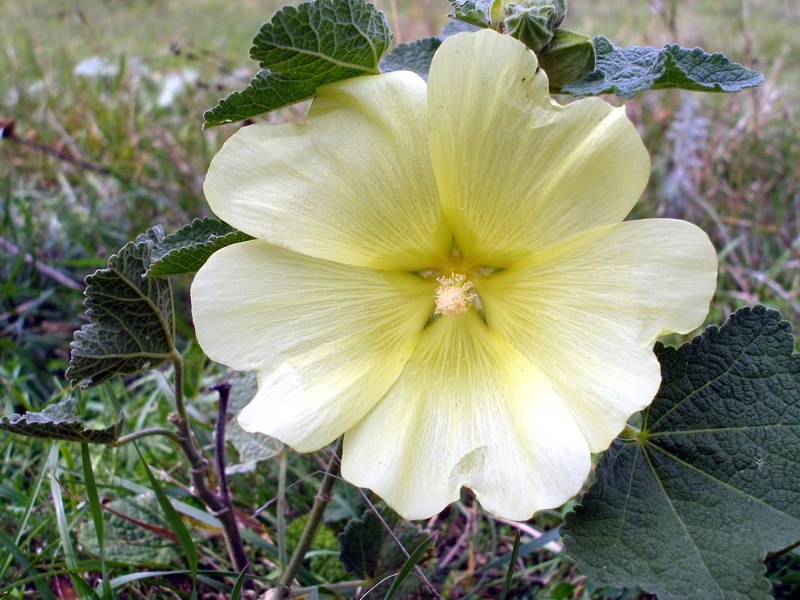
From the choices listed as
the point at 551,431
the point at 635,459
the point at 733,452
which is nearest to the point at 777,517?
the point at 733,452

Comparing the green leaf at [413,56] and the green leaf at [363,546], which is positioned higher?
the green leaf at [413,56]

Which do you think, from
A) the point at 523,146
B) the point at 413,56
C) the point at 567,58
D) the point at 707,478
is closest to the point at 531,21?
the point at 567,58

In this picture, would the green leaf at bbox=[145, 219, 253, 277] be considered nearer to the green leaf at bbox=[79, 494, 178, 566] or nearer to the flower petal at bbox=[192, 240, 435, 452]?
the flower petal at bbox=[192, 240, 435, 452]

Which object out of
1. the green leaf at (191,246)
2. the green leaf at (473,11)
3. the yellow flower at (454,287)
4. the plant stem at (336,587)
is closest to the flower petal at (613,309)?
the yellow flower at (454,287)

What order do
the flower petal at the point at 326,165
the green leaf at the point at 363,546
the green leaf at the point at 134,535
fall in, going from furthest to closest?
the green leaf at the point at 134,535 < the green leaf at the point at 363,546 < the flower petal at the point at 326,165

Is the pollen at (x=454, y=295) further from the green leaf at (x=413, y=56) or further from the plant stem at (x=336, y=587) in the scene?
the plant stem at (x=336, y=587)

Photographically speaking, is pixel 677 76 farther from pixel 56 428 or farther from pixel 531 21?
pixel 56 428

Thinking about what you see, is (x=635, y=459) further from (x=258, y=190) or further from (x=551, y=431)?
(x=258, y=190)
